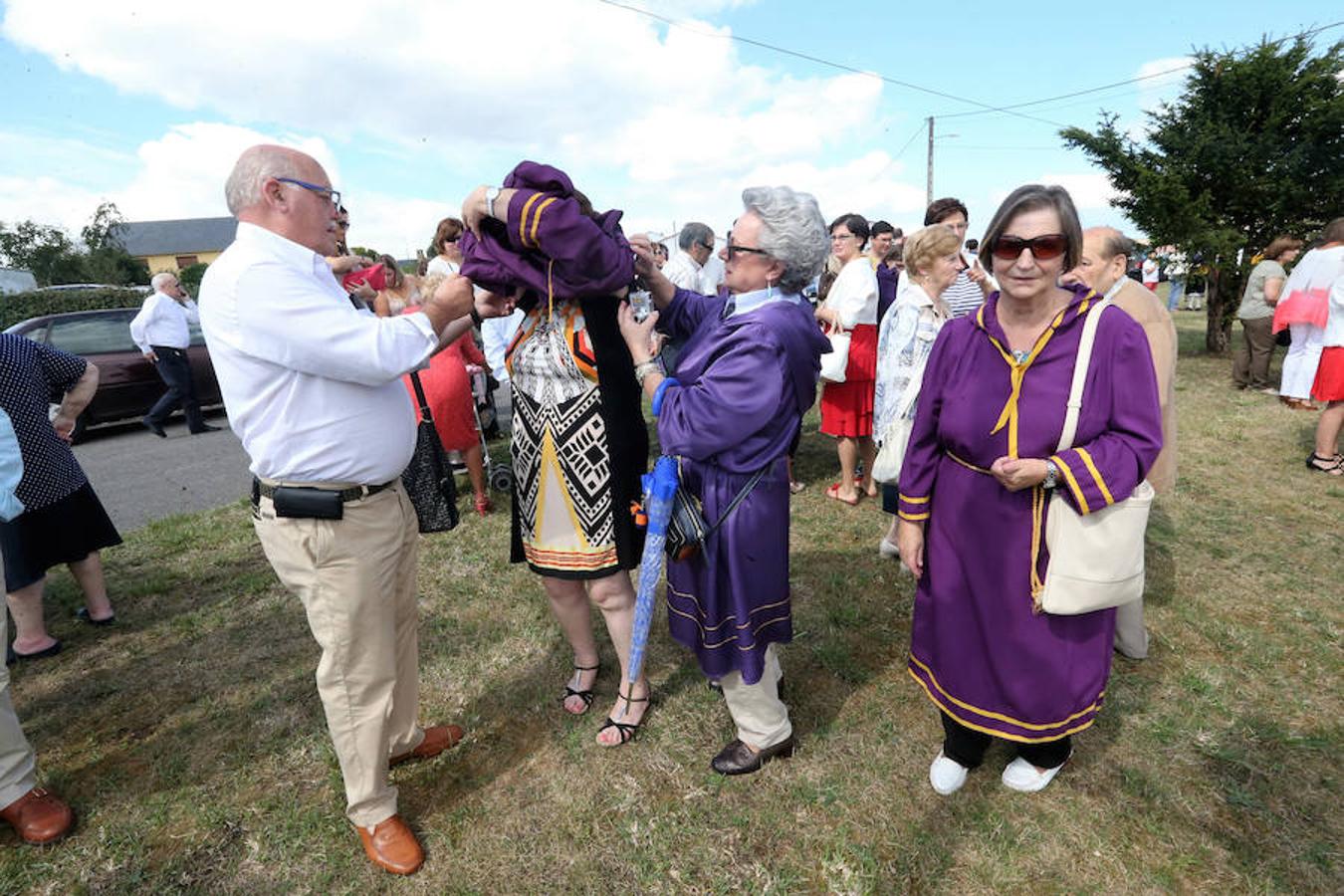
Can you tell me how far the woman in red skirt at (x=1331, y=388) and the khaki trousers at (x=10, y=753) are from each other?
791 cm

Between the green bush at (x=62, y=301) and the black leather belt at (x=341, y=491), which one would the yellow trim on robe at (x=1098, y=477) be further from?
the green bush at (x=62, y=301)

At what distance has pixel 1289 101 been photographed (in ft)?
31.6

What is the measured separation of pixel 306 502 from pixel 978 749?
7.97 feet

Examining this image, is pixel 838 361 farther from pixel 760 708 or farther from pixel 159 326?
pixel 159 326

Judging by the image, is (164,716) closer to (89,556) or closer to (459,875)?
(89,556)

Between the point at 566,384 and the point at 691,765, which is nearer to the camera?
the point at 566,384

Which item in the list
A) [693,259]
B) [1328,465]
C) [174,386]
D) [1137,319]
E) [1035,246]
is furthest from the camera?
[174,386]

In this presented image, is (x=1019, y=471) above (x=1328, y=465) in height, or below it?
above

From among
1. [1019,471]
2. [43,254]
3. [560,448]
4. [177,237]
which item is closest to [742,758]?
[560,448]

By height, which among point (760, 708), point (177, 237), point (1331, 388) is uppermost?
point (177, 237)

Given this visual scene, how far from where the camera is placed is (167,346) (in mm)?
8578

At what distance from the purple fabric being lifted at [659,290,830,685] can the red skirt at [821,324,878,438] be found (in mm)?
2718

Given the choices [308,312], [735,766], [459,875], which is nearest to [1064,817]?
[735,766]

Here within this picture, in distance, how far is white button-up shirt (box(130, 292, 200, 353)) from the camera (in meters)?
8.52
